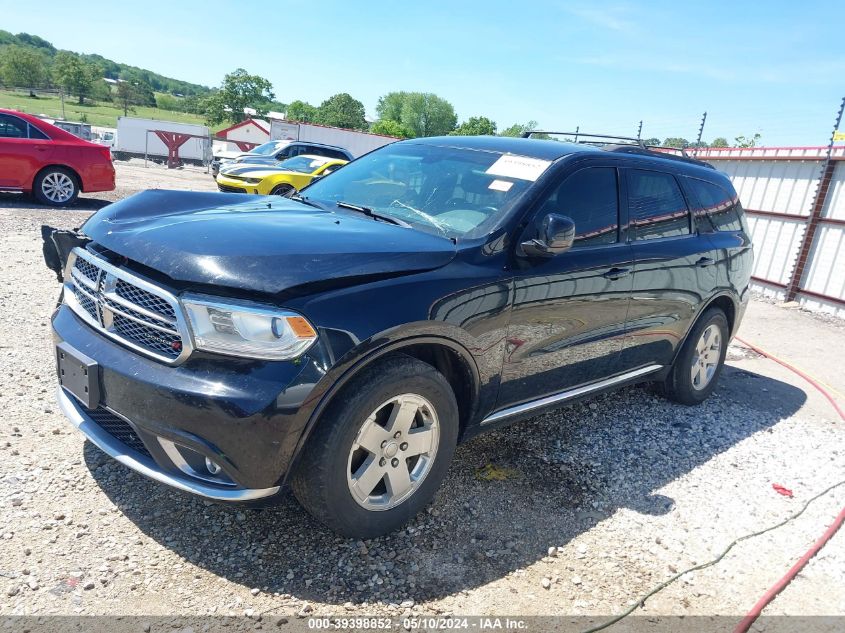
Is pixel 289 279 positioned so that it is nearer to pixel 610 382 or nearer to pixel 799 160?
pixel 610 382

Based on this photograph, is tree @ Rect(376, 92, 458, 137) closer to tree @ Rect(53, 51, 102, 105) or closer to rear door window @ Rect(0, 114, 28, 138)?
tree @ Rect(53, 51, 102, 105)

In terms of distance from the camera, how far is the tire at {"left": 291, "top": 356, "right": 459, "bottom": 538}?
97.7 inches

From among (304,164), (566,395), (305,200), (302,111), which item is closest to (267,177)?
(304,164)

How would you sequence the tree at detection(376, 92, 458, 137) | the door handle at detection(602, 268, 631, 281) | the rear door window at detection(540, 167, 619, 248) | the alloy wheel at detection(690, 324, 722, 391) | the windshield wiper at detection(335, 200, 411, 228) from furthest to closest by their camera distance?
the tree at detection(376, 92, 458, 137)
the alloy wheel at detection(690, 324, 722, 391)
the door handle at detection(602, 268, 631, 281)
the rear door window at detection(540, 167, 619, 248)
the windshield wiper at detection(335, 200, 411, 228)

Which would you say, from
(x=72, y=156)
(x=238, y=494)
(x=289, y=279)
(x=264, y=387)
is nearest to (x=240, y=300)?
(x=289, y=279)

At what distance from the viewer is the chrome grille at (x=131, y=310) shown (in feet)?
7.82

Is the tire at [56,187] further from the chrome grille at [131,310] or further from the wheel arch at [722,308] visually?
the wheel arch at [722,308]

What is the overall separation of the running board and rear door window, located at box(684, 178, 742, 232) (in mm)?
1198

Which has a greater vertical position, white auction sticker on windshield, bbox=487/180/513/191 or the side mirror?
white auction sticker on windshield, bbox=487/180/513/191

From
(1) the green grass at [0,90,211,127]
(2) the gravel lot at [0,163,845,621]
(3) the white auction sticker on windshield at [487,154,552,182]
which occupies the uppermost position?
(3) the white auction sticker on windshield at [487,154,552,182]

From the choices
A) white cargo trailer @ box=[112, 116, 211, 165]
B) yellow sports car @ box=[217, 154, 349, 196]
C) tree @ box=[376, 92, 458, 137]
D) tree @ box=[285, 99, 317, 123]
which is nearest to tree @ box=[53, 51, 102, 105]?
tree @ box=[285, 99, 317, 123]

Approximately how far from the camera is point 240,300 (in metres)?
2.34

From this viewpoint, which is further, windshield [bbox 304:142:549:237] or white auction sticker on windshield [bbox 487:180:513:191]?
white auction sticker on windshield [bbox 487:180:513:191]

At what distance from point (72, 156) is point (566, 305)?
10369mm
